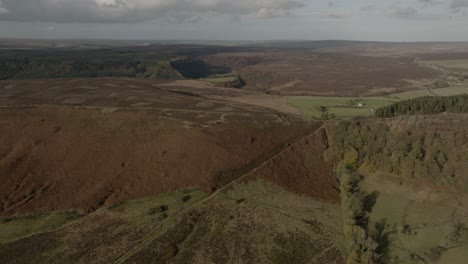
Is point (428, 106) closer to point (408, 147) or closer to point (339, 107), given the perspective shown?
point (339, 107)

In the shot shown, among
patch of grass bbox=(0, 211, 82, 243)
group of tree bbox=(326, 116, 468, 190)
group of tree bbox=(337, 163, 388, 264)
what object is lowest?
patch of grass bbox=(0, 211, 82, 243)

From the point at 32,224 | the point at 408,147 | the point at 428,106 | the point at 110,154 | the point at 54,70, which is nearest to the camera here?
the point at 32,224

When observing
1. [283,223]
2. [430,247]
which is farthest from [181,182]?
[430,247]

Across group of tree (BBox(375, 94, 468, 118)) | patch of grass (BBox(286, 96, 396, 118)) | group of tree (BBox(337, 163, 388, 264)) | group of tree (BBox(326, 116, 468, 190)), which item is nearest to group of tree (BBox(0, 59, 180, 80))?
patch of grass (BBox(286, 96, 396, 118))

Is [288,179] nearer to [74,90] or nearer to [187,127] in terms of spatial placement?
[187,127]

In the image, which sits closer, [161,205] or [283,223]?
[283,223]

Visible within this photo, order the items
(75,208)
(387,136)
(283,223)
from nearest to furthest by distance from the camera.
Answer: (283,223) < (75,208) < (387,136)

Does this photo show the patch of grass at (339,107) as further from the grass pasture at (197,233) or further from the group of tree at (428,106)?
the grass pasture at (197,233)

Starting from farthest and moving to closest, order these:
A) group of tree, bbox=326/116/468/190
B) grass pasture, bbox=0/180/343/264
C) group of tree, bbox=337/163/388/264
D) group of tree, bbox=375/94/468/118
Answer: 1. group of tree, bbox=375/94/468/118
2. group of tree, bbox=326/116/468/190
3. grass pasture, bbox=0/180/343/264
4. group of tree, bbox=337/163/388/264

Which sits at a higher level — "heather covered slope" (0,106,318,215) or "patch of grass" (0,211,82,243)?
"heather covered slope" (0,106,318,215)

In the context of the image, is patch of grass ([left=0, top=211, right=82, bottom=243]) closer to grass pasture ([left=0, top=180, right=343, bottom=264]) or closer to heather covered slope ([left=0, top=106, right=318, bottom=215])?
grass pasture ([left=0, top=180, right=343, bottom=264])

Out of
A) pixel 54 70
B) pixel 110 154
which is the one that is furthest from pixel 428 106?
pixel 54 70
